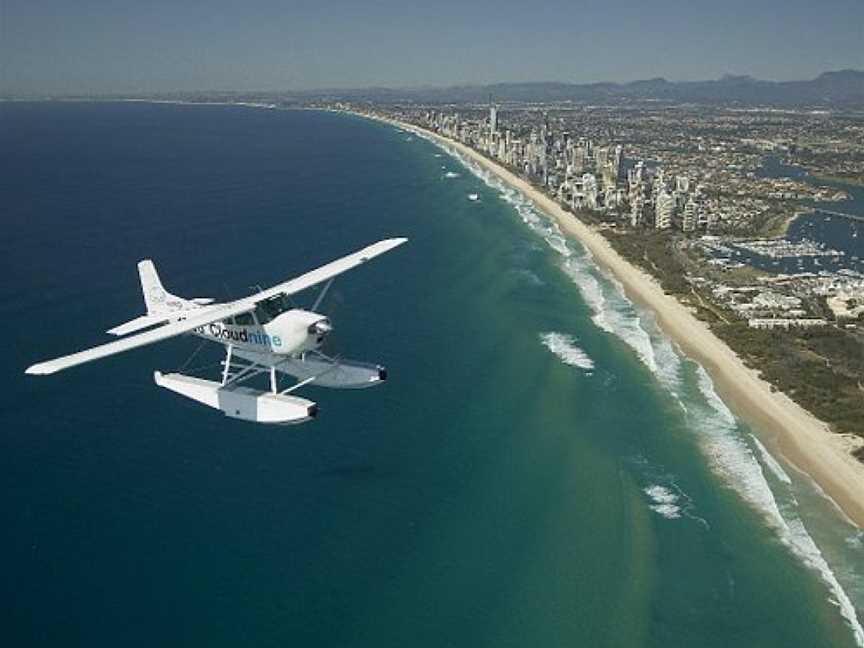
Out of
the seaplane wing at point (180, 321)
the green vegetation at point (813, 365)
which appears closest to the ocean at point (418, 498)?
the green vegetation at point (813, 365)

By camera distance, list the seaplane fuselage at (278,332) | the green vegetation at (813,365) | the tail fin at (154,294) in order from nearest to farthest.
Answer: the seaplane fuselage at (278,332)
the tail fin at (154,294)
the green vegetation at (813,365)

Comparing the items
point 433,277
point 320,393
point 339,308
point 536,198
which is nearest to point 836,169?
point 536,198

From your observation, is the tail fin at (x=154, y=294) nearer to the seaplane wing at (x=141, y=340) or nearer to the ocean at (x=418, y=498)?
the seaplane wing at (x=141, y=340)

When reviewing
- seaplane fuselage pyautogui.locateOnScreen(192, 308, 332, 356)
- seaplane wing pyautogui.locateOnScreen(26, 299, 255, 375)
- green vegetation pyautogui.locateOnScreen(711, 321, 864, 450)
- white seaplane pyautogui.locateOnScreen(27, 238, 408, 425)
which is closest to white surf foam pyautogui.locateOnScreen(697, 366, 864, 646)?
green vegetation pyautogui.locateOnScreen(711, 321, 864, 450)

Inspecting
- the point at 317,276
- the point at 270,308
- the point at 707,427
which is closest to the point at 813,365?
the point at 707,427

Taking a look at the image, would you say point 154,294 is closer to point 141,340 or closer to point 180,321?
point 180,321

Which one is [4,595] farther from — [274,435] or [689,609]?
[689,609]

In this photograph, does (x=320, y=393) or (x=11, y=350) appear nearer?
(x=320, y=393)
